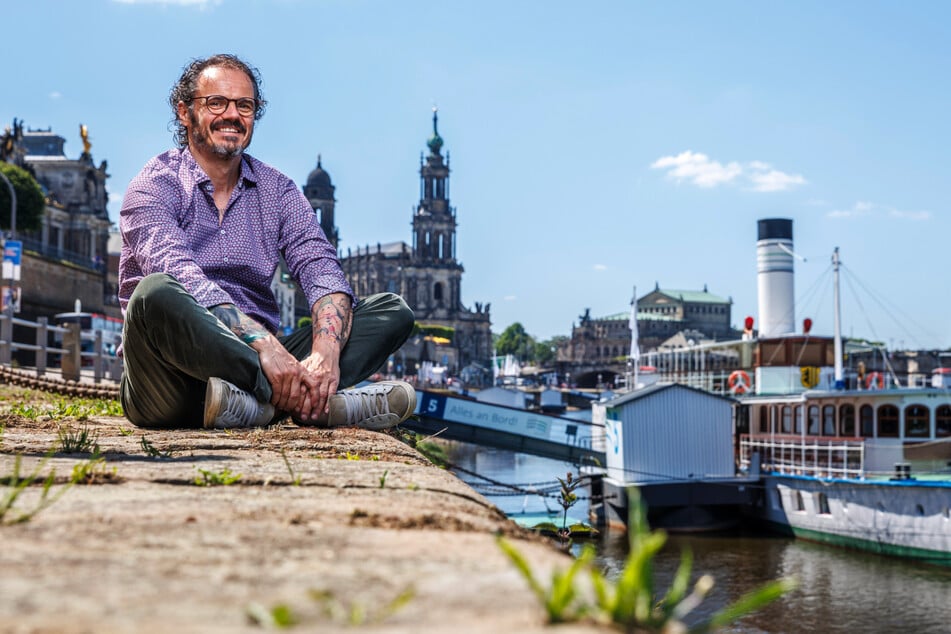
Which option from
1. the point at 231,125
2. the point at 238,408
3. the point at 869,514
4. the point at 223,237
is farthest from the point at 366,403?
the point at 869,514

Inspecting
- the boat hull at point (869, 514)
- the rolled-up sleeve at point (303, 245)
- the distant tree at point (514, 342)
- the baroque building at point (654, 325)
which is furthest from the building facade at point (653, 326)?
the rolled-up sleeve at point (303, 245)

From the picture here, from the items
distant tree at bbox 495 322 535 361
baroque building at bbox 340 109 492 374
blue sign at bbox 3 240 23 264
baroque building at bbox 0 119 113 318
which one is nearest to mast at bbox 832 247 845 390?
blue sign at bbox 3 240 23 264

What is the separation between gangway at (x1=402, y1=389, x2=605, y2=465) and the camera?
2573cm

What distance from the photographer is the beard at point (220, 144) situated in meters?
4.36

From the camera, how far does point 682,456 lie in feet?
85.8

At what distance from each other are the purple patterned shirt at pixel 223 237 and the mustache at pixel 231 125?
17cm

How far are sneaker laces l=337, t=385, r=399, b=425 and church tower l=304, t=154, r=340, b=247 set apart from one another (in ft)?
390

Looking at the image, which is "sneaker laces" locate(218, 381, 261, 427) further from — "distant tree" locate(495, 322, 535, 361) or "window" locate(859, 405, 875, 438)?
"distant tree" locate(495, 322, 535, 361)

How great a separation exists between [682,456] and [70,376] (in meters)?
15.1

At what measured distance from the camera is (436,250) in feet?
420

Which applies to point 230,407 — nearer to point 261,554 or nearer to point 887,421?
point 261,554

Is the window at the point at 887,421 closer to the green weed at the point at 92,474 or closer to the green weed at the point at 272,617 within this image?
the green weed at the point at 92,474

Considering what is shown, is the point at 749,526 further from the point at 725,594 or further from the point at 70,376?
the point at 70,376

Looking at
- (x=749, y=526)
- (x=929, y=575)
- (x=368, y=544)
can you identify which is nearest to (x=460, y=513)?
(x=368, y=544)
